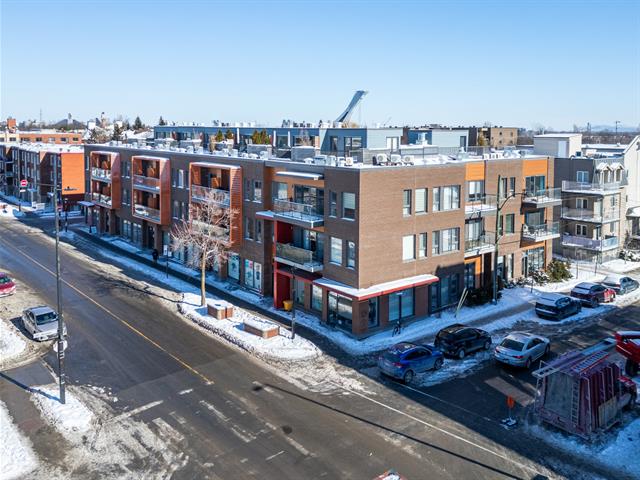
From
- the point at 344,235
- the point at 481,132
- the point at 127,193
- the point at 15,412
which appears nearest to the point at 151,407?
the point at 15,412

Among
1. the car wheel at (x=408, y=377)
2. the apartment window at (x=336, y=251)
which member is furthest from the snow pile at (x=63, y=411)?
the apartment window at (x=336, y=251)

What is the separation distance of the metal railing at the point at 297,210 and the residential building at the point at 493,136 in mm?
36415

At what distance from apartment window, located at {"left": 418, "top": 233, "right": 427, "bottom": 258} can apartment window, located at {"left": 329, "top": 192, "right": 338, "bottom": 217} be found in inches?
223

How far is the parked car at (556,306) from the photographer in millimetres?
35906

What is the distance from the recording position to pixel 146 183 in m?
52.2

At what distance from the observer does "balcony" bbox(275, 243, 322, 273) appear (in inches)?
1358

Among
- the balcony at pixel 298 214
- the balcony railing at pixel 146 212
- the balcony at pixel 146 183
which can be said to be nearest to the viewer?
the balcony at pixel 298 214

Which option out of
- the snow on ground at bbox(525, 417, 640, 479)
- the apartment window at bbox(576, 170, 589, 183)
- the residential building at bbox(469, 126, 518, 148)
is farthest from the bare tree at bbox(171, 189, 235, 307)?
the residential building at bbox(469, 126, 518, 148)

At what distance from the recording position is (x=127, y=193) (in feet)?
192

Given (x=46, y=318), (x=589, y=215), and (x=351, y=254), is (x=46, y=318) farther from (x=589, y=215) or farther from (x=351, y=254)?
(x=589, y=215)

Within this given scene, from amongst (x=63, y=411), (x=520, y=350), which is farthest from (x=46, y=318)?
(x=520, y=350)

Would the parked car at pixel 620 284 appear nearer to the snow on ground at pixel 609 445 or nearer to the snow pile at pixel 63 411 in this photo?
the snow on ground at pixel 609 445

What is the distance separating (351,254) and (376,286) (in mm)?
2367

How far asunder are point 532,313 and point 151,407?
2499 centimetres
